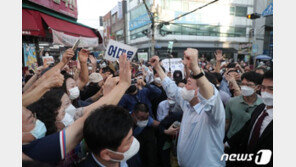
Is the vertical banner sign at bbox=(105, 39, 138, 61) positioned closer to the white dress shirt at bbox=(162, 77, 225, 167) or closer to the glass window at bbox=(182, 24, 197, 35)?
the white dress shirt at bbox=(162, 77, 225, 167)

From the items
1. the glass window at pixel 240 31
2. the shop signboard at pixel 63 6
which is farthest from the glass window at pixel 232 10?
the shop signboard at pixel 63 6

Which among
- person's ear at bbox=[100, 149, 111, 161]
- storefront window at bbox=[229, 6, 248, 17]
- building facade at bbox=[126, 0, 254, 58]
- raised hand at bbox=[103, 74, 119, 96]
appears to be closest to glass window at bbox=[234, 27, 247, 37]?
building facade at bbox=[126, 0, 254, 58]

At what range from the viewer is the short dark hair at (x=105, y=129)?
3.88 ft

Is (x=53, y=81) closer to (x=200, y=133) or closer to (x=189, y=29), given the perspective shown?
(x=200, y=133)

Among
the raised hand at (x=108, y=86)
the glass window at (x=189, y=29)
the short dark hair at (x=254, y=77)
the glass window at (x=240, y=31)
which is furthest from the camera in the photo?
the glass window at (x=240, y=31)

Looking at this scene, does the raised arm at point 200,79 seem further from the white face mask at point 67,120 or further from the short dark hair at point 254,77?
the short dark hair at point 254,77

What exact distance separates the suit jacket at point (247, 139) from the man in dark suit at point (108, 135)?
142 cm

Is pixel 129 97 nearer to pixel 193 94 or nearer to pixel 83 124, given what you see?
pixel 193 94

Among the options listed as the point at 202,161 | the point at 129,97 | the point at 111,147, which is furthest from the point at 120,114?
the point at 129,97

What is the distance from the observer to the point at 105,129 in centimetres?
119

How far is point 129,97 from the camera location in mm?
3627

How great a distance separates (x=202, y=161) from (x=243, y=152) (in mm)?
735

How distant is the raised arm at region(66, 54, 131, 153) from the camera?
1.22 metres

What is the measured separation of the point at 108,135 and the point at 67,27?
6.76 m
